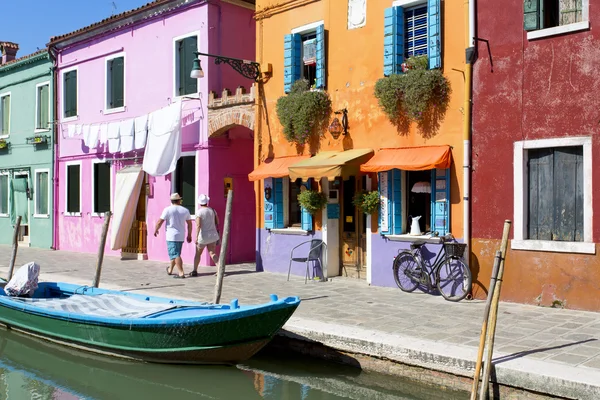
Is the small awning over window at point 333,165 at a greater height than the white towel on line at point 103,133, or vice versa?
the white towel on line at point 103,133

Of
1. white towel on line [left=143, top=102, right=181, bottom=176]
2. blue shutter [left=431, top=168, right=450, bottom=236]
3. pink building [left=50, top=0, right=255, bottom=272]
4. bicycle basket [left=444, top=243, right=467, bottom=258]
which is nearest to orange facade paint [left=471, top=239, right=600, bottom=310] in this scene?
bicycle basket [left=444, top=243, right=467, bottom=258]

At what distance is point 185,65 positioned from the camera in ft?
51.4

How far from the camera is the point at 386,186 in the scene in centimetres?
1112

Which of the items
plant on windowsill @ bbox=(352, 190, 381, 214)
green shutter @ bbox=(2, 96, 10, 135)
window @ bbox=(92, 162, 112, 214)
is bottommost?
plant on windowsill @ bbox=(352, 190, 381, 214)

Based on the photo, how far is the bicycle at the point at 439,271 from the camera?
9.80 m

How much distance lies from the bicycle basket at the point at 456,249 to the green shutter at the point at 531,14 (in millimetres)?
3292

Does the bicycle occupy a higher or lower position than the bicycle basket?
lower

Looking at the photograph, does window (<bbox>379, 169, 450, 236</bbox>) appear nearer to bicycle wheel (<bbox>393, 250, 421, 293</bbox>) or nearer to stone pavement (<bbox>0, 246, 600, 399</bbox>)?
bicycle wheel (<bbox>393, 250, 421, 293</bbox>)

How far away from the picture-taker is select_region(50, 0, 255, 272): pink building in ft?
50.0

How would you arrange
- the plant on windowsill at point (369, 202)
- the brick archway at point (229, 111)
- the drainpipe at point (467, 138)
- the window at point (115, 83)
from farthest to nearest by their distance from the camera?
the window at point (115, 83) → the brick archway at point (229, 111) → the plant on windowsill at point (369, 202) → the drainpipe at point (467, 138)

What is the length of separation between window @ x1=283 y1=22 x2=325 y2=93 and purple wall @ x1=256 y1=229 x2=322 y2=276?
2929 mm

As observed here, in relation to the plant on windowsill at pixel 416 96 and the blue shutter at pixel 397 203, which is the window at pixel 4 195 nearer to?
the plant on windowsill at pixel 416 96

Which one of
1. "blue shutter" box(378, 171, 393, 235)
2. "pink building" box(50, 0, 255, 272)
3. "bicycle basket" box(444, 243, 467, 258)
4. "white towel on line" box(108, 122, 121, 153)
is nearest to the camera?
"bicycle basket" box(444, 243, 467, 258)

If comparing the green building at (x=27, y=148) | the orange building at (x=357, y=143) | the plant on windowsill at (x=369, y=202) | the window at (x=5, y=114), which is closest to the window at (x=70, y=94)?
the green building at (x=27, y=148)
